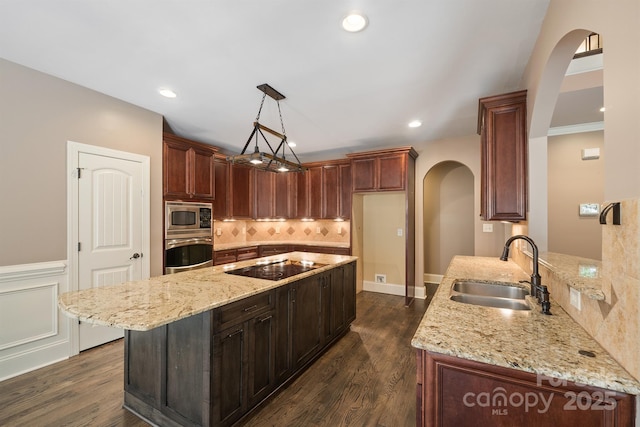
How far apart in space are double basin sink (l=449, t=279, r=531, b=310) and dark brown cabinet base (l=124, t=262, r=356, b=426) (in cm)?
127

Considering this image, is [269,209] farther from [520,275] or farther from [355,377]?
[520,275]

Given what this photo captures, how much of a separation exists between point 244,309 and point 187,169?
280cm

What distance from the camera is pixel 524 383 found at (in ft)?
3.17

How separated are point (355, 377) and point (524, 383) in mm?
1682

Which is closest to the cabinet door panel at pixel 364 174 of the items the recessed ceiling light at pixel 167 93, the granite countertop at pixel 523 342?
the recessed ceiling light at pixel 167 93

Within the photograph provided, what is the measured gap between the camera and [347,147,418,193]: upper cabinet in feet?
13.8

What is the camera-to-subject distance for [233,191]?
491cm

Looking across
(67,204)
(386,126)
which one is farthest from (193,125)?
(386,126)

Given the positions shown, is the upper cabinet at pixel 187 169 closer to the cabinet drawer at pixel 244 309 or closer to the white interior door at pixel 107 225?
the white interior door at pixel 107 225

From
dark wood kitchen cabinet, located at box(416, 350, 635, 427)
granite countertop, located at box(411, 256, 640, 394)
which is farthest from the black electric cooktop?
dark wood kitchen cabinet, located at box(416, 350, 635, 427)

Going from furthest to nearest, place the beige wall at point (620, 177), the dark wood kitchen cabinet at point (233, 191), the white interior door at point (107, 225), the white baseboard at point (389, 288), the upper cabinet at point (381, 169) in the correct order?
the white baseboard at point (389, 288) → the dark wood kitchen cabinet at point (233, 191) → the upper cabinet at point (381, 169) → the white interior door at point (107, 225) → the beige wall at point (620, 177)

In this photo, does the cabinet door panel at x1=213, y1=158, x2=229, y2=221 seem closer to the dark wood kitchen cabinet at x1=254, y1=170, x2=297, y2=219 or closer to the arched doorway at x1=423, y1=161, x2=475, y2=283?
the dark wood kitchen cabinet at x1=254, y1=170, x2=297, y2=219

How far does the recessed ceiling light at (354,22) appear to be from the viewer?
1740mm

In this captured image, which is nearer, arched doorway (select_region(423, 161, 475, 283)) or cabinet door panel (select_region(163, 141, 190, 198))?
cabinet door panel (select_region(163, 141, 190, 198))
